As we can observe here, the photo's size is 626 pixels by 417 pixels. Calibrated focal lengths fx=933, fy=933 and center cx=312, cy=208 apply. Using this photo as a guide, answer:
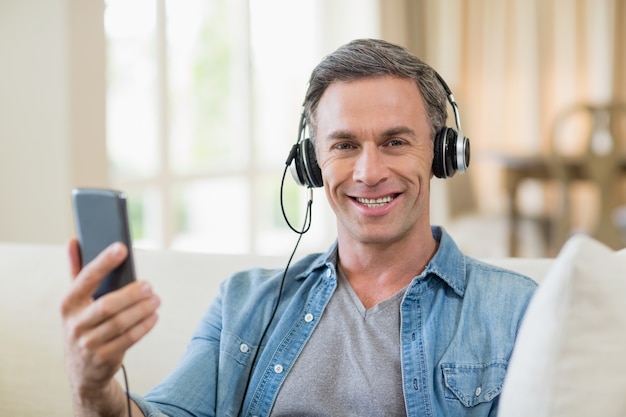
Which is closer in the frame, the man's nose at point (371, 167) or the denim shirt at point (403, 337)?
the denim shirt at point (403, 337)

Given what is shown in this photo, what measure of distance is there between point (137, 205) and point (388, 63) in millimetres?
2585

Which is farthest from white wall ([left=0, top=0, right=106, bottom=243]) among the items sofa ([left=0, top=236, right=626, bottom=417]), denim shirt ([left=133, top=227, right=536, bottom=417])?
denim shirt ([left=133, top=227, right=536, bottom=417])

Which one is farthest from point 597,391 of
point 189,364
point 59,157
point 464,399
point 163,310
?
point 59,157

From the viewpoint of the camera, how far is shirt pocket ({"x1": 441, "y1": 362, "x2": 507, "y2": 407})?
1360 mm

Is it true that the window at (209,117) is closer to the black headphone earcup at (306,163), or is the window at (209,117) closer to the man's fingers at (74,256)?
the black headphone earcup at (306,163)

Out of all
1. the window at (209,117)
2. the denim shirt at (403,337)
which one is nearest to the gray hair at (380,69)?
the denim shirt at (403,337)

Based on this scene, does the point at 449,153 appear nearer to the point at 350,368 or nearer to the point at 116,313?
the point at 350,368

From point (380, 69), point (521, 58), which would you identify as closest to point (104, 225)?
point (380, 69)

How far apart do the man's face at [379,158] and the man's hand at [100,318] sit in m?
0.53

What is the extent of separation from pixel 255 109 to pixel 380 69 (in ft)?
11.0

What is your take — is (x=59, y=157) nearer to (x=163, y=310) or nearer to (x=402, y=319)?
(x=163, y=310)

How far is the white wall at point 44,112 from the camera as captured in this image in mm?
2904

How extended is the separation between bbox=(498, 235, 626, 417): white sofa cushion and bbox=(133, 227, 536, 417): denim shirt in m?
0.37

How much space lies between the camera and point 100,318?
3.38 ft
